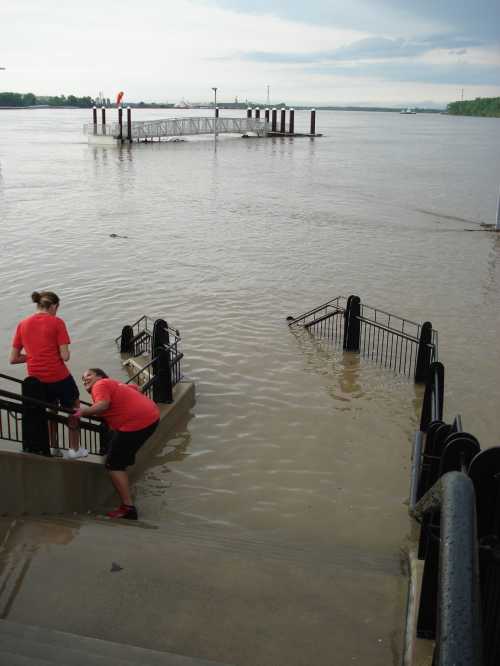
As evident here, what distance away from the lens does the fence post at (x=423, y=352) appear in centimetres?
1221

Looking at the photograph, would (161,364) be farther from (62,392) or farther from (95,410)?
(95,410)

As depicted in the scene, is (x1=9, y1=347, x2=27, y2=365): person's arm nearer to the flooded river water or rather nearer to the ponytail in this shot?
the ponytail

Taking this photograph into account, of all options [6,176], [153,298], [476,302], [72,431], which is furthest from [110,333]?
[6,176]

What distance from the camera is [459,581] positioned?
4.51 feet

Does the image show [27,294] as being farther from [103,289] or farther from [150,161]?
[150,161]

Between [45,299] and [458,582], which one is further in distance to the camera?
[45,299]

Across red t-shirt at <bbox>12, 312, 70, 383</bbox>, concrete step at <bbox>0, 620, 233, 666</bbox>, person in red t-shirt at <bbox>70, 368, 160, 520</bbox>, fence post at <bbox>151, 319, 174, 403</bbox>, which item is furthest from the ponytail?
concrete step at <bbox>0, 620, 233, 666</bbox>

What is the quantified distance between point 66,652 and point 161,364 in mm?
6526

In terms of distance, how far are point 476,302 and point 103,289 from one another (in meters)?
10.8

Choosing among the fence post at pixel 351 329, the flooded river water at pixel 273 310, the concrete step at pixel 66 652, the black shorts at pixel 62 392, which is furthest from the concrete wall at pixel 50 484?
the fence post at pixel 351 329

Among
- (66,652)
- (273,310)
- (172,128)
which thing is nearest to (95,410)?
(66,652)

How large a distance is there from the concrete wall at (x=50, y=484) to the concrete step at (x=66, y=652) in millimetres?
2295

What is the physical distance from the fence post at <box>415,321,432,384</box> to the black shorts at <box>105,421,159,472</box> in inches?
268

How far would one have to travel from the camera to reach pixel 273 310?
17781mm
